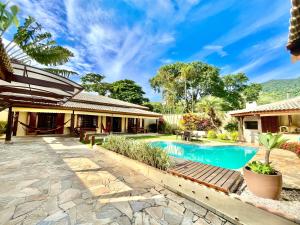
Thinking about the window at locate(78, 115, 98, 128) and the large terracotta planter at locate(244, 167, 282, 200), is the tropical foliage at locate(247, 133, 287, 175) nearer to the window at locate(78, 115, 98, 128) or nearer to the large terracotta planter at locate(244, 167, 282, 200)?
the large terracotta planter at locate(244, 167, 282, 200)

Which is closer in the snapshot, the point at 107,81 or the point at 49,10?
the point at 49,10

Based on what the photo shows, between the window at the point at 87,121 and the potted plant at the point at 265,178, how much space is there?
16961 mm

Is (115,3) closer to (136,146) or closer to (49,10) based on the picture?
(49,10)

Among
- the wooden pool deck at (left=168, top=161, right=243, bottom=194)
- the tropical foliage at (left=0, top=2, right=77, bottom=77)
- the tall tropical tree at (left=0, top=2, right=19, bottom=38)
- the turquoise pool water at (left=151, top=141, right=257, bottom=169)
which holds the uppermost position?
the tropical foliage at (left=0, top=2, right=77, bottom=77)

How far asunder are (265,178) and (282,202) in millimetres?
611

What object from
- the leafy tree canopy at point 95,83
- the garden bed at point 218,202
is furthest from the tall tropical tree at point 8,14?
the leafy tree canopy at point 95,83

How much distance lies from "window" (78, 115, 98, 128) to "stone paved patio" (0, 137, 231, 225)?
12589 mm

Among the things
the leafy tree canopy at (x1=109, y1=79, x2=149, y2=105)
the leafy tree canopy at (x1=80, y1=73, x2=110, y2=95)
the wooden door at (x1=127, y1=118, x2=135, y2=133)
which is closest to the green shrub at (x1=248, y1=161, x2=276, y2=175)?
the wooden door at (x1=127, y1=118, x2=135, y2=133)

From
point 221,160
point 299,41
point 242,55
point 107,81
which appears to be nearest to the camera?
point 299,41

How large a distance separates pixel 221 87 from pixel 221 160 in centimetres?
2680

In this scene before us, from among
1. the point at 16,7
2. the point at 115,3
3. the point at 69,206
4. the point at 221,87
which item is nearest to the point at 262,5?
the point at 115,3

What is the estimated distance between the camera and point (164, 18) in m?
13.5

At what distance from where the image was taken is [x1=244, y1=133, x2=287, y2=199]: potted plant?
3.35 m

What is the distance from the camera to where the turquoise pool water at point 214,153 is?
30.3 ft
